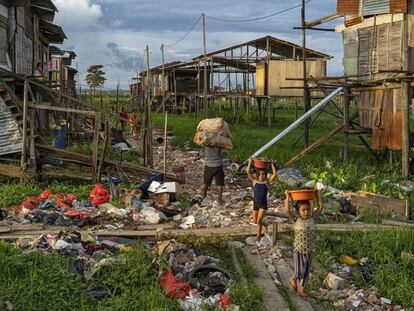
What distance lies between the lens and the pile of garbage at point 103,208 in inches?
316

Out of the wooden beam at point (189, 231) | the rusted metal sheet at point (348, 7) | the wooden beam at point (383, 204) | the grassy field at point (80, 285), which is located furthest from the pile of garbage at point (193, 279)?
the rusted metal sheet at point (348, 7)

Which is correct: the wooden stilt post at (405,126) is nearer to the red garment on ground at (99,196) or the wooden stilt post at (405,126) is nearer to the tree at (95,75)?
the red garment on ground at (99,196)

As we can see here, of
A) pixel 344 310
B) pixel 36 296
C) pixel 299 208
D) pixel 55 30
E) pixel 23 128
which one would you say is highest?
pixel 55 30

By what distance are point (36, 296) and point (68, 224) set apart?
3.20 m

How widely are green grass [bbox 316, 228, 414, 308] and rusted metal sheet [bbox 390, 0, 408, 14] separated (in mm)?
9059

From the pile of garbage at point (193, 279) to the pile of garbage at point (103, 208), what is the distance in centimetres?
198

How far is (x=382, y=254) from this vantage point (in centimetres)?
657

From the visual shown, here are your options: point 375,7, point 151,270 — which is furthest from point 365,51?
point 151,270

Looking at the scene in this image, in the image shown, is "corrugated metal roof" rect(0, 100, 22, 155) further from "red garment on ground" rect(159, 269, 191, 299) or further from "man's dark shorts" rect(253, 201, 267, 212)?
"red garment on ground" rect(159, 269, 191, 299)

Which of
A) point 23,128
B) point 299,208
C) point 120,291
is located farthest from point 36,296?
point 23,128

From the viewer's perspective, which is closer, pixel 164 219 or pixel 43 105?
pixel 164 219

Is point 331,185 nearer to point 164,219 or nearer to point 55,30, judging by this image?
point 164,219

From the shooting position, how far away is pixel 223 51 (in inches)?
1107

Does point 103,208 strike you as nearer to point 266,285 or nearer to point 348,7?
point 266,285
